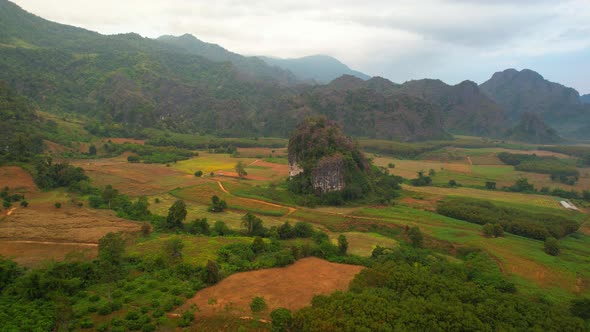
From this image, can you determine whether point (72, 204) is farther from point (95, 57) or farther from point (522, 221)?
point (95, 57)

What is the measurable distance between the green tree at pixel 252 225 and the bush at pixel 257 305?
17.3 metres

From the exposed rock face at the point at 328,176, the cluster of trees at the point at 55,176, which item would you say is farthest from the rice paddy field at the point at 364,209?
the exposed rock face at the point at 328,176

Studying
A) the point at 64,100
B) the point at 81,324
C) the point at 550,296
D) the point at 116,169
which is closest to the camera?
the point at 81,324

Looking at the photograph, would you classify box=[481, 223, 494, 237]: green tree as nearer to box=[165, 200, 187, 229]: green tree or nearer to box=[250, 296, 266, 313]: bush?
box=[250, 296, 266, 313]: bush

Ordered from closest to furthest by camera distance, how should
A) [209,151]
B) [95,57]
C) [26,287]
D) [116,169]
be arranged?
[26,287] < [116,169] < [209,151] < [95,57]

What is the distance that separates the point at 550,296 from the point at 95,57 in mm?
208602

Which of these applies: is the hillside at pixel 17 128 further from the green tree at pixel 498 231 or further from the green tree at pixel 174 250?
the green tree at pixel 498 231

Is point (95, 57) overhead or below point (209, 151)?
overhead

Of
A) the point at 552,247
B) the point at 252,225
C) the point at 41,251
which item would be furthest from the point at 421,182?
the point at 41,251

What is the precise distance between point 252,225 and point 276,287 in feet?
49.5

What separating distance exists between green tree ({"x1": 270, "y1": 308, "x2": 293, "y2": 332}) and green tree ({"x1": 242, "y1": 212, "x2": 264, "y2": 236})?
68.9 ft

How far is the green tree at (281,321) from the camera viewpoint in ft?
80.1

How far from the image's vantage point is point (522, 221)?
5072cm

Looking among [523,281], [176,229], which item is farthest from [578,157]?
[176,229]
